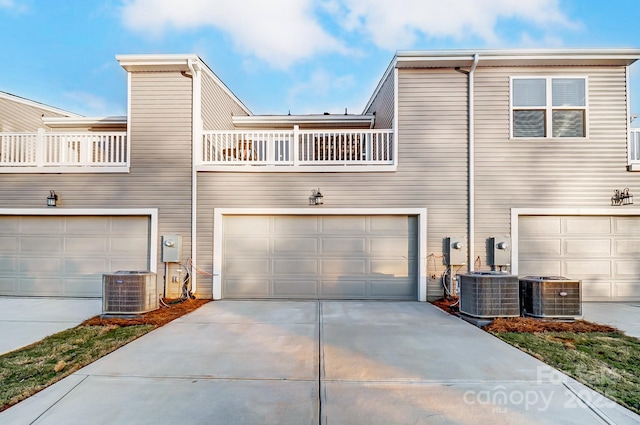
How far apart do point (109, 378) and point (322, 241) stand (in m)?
4.42

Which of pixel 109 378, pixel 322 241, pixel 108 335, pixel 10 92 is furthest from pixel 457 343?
pixel 10 92

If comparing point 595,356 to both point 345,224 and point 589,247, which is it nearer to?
point 589,247

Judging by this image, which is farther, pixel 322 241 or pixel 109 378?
pixel 322 241

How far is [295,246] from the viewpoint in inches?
270

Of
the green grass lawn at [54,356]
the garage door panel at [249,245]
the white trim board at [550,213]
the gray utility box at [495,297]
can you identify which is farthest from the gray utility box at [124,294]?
the white trim board at [550,213]

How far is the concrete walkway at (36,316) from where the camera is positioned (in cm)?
431

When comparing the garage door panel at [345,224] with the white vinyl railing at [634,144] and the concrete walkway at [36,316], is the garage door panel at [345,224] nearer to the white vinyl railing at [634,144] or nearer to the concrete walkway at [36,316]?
the concrete walkway at [36,316]

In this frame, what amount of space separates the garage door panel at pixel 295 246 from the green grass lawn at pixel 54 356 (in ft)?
9.12

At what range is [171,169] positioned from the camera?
680 centimetres

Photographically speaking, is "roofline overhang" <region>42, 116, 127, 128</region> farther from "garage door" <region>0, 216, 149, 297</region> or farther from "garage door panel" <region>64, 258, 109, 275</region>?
"garage door panel" <region>64, 258, 109, 275</region>

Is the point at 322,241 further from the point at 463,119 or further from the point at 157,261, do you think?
the point at 463,119

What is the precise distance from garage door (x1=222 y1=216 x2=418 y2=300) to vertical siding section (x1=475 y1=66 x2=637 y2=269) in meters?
1.69

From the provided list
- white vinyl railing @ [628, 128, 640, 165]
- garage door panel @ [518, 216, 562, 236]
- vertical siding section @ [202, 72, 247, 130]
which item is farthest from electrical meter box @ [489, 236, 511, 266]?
vertical siding section @ [202, 72, 247, 130]

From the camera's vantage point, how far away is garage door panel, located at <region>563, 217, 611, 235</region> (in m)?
6.65
